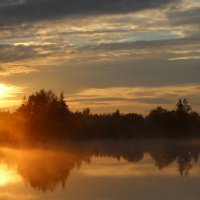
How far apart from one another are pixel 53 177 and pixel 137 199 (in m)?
8.49

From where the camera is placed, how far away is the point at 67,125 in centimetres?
7694

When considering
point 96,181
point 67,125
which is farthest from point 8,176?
point 67,125

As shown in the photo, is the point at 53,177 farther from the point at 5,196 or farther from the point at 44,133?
the point at 44,133

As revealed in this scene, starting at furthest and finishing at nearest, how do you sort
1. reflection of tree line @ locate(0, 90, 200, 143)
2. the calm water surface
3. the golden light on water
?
reflection of tree line @ locate(0, 90, 200, 143) < the golden light on water < the calm water surface

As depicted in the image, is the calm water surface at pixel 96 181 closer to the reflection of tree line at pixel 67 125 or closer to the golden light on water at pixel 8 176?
the golden light on water at pixel 8 176

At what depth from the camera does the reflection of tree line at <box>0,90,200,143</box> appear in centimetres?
7494

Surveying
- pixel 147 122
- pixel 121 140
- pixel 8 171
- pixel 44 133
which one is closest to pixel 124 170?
pixel 8 171

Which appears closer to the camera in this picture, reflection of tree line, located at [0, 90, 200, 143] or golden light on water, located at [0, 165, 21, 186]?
golden light on water, located at [0, 165, 21, 186]

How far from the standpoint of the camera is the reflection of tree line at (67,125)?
7494cm

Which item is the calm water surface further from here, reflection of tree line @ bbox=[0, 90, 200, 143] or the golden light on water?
reflection of tree line @ bbox=[0, 90, 200, 143]

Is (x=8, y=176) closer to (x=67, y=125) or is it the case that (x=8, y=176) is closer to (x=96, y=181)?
(x=96, y=181)

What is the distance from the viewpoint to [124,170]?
32688 mm

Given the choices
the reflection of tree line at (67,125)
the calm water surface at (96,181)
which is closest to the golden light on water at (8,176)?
the calm water surface at (96,181)

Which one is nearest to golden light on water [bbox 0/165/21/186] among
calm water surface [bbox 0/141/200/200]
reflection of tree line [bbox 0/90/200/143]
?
calm water surface [bbox 0/141/200/200]
